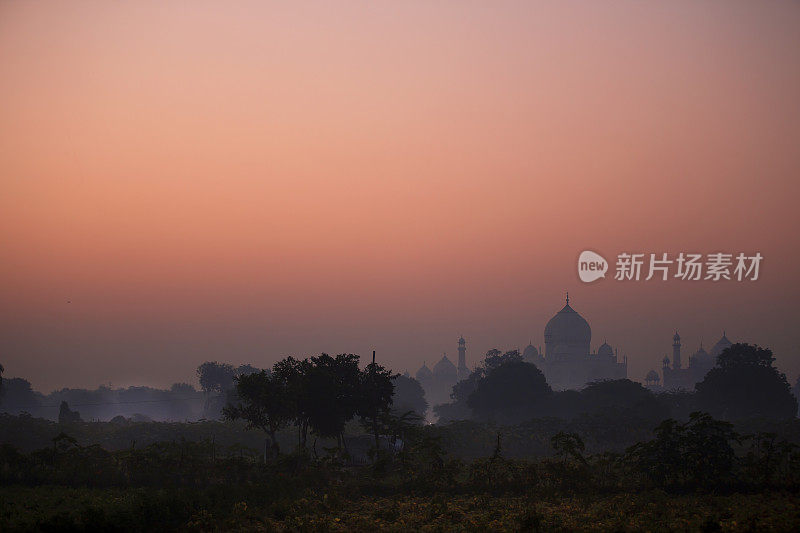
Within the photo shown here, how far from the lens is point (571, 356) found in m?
174

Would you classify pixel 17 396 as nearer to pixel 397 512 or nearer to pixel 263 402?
pixel 263 402

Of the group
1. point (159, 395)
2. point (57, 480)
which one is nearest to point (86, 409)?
point (159, 395)

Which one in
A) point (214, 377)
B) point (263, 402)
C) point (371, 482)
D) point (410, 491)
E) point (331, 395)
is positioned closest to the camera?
point (410, 491)

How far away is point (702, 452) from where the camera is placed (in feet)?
95.3

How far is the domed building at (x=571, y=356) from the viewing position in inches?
6831

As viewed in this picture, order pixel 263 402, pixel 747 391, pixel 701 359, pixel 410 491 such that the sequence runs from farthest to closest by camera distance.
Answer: pixel 701 359
pixel 747 391
pixel 263 402
pixel 410 491

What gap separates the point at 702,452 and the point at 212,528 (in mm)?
19652

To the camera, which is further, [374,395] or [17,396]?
[17,396]

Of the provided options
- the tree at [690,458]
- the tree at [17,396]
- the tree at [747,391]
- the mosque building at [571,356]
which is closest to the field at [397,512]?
the tree at [690,458]

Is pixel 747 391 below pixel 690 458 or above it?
above

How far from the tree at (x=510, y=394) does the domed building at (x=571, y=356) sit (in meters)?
87.6

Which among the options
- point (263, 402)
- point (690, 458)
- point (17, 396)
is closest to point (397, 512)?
point (690, 458)

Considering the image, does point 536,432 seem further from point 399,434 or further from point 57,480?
point 57,480

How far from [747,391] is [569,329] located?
100 meters
